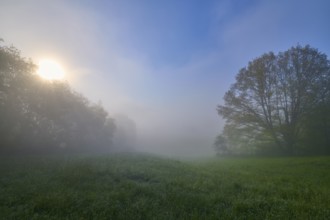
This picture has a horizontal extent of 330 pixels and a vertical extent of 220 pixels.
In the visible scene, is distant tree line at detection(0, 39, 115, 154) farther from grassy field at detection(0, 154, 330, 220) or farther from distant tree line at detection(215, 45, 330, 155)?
distant tree line at detection(215, 45, 330, 155)

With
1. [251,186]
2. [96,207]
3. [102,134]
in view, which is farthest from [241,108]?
[102,134]

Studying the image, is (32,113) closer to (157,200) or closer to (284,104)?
(157,200)

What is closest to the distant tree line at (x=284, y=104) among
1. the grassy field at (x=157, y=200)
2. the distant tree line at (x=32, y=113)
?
the grassy field at (x=157, y=200)

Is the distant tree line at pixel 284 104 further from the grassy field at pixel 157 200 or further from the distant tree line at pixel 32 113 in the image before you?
the distant tree line at pixel 32 113

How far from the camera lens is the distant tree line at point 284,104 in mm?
31359

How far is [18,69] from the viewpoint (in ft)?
101

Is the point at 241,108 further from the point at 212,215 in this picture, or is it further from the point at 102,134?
the point at 102,134

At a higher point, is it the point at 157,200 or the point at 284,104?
the point at 284,104

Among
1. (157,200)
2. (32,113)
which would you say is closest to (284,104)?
(157,200)

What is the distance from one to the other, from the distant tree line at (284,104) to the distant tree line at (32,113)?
108 ft

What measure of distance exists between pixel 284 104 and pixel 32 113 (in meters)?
43.5

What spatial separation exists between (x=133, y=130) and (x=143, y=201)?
10972cm

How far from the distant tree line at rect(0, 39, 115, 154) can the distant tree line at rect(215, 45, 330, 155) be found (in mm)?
32888

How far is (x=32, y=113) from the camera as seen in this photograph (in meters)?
34.5
